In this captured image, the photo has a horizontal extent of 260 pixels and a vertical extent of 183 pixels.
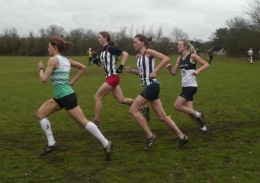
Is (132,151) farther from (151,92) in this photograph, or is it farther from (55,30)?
(55,30)

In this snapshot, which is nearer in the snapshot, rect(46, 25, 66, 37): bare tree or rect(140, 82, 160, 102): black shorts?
rect(140, 82, 160, 102): black shorts

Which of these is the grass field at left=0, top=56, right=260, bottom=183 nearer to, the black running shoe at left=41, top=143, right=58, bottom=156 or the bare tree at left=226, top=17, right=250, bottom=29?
the black running shoe at left=41, top=143, right=58, bottom=156

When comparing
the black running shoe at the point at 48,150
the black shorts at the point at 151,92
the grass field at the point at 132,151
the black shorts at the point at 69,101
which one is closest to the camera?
the grass field at the point at 132,151

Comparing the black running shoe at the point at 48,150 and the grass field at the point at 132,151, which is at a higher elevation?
the black running shoe at the point at 48,150

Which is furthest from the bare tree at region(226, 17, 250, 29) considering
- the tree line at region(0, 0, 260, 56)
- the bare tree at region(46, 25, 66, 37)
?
the bare tree at region(46, 25, 66, 37)

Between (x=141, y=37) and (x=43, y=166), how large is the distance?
114 inches

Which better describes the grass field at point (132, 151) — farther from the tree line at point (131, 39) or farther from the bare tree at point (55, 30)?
the bare tree at point (55, 30)

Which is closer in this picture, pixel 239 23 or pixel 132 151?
pixel 132 151

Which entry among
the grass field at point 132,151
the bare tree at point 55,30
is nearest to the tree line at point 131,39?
the bare tree at point 55,30

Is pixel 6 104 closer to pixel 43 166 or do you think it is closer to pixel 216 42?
pixel 43 166

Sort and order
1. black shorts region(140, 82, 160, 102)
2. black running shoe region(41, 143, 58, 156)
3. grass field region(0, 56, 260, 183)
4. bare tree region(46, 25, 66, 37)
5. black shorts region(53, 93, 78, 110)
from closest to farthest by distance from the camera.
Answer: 1. grass field region(0, 56, 260, 183)
2. black shorts region(53, 93, 78, 110)
3. black running shoe region(41, 143, 58, 156)
4. black shorts region(140, 82, 160, 102)
5. bare tree region(46, 25, 66, 37)

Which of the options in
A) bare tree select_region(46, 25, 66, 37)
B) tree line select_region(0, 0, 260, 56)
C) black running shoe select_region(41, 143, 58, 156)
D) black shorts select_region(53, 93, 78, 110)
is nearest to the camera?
black shorts select_region(53, 93, 78, 110)

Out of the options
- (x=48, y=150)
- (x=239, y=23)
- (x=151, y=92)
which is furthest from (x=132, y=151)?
(x=239, y=23)

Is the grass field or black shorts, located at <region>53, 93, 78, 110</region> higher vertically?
black shorts, located at <region>53, 93, 78, 110</region>
